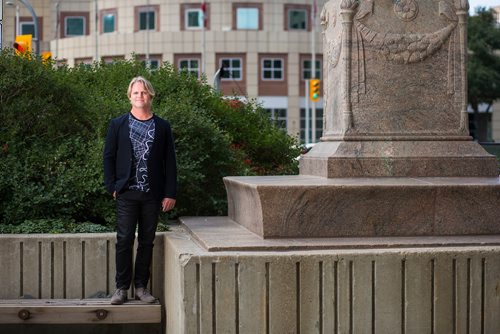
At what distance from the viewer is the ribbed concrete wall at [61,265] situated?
10.2m

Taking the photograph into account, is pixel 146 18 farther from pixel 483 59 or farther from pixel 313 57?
pixel 483 59

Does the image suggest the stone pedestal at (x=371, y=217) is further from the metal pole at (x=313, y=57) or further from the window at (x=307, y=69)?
the window at (x=307, y=69)

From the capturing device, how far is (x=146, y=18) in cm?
7394

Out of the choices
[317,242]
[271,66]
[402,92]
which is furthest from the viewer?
[271,66]

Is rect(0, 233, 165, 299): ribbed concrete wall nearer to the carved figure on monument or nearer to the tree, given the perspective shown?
the carved figure on monument

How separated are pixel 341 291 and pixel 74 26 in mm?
73122

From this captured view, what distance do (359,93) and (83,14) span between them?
70.8 m

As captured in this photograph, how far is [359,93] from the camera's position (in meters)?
10.5

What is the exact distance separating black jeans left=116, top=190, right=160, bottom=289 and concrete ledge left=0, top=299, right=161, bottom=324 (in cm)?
24

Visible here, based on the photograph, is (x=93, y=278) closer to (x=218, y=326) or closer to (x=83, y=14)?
(x=218, y=326)

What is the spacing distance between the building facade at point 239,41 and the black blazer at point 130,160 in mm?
60850

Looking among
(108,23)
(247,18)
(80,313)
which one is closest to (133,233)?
(80,313)

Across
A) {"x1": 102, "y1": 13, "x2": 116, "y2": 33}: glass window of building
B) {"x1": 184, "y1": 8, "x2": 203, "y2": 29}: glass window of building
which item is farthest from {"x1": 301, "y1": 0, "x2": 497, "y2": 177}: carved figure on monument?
{"x1": 102, "y1": 13, "x2": 116, "y2": 33}: glass window of building

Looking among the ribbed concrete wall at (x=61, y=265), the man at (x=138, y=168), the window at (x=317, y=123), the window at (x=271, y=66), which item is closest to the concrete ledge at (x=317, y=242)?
the man at (x=138, y=168)
